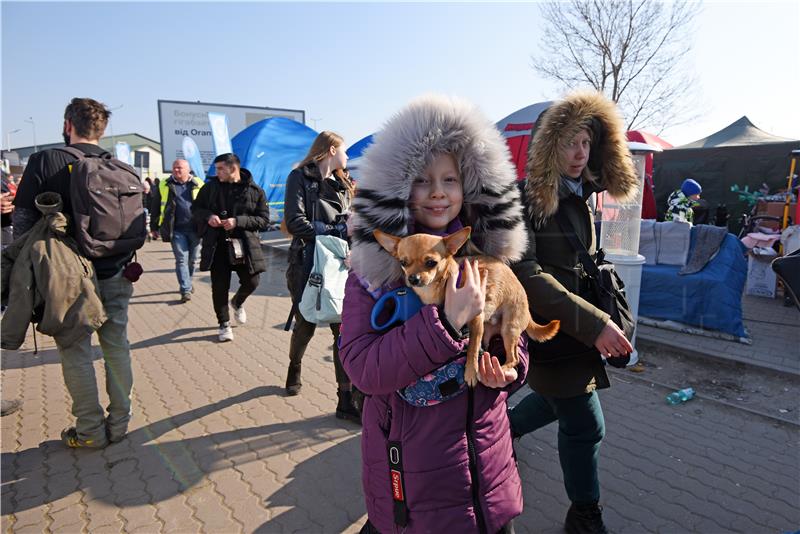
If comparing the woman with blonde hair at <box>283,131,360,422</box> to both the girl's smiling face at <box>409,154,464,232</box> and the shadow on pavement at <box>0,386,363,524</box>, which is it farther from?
the girl's smiling face at <box>409,154,464,232</box>

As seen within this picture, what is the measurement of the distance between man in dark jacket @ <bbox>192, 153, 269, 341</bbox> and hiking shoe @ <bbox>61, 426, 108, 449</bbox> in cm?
219

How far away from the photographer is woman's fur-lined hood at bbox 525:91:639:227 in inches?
90.7

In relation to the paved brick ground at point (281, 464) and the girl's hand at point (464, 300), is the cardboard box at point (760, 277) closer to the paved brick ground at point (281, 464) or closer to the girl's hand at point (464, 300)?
the paved brick ground at point (281, 464)

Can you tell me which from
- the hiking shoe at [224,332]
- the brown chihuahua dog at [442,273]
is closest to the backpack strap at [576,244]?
the brown chihuahua dog at [442,273]

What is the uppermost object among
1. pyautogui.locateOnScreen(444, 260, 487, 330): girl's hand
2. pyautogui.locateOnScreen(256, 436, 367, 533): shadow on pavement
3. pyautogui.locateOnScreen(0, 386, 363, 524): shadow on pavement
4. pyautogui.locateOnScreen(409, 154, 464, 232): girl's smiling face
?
pyautogui.locateOnScreen(409, 154, 464, 232): girl's smiling face

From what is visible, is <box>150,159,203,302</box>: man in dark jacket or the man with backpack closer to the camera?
the man with backpack

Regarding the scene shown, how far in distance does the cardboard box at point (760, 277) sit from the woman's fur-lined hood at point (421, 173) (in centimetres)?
850

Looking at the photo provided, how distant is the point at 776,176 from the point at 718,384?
10120mm

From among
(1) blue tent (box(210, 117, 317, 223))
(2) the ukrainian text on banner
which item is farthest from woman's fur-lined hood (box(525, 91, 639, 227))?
(2) the ukrainian text on banner

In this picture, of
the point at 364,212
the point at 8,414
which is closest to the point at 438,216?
Result: the point at 364,212

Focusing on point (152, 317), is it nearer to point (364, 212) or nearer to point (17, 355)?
point (17, 355)

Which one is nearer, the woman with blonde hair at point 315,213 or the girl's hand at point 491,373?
the girl's hand at point 491,373

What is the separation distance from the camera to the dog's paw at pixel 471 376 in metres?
1.52

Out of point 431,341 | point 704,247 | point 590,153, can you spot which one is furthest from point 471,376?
point 704,247
